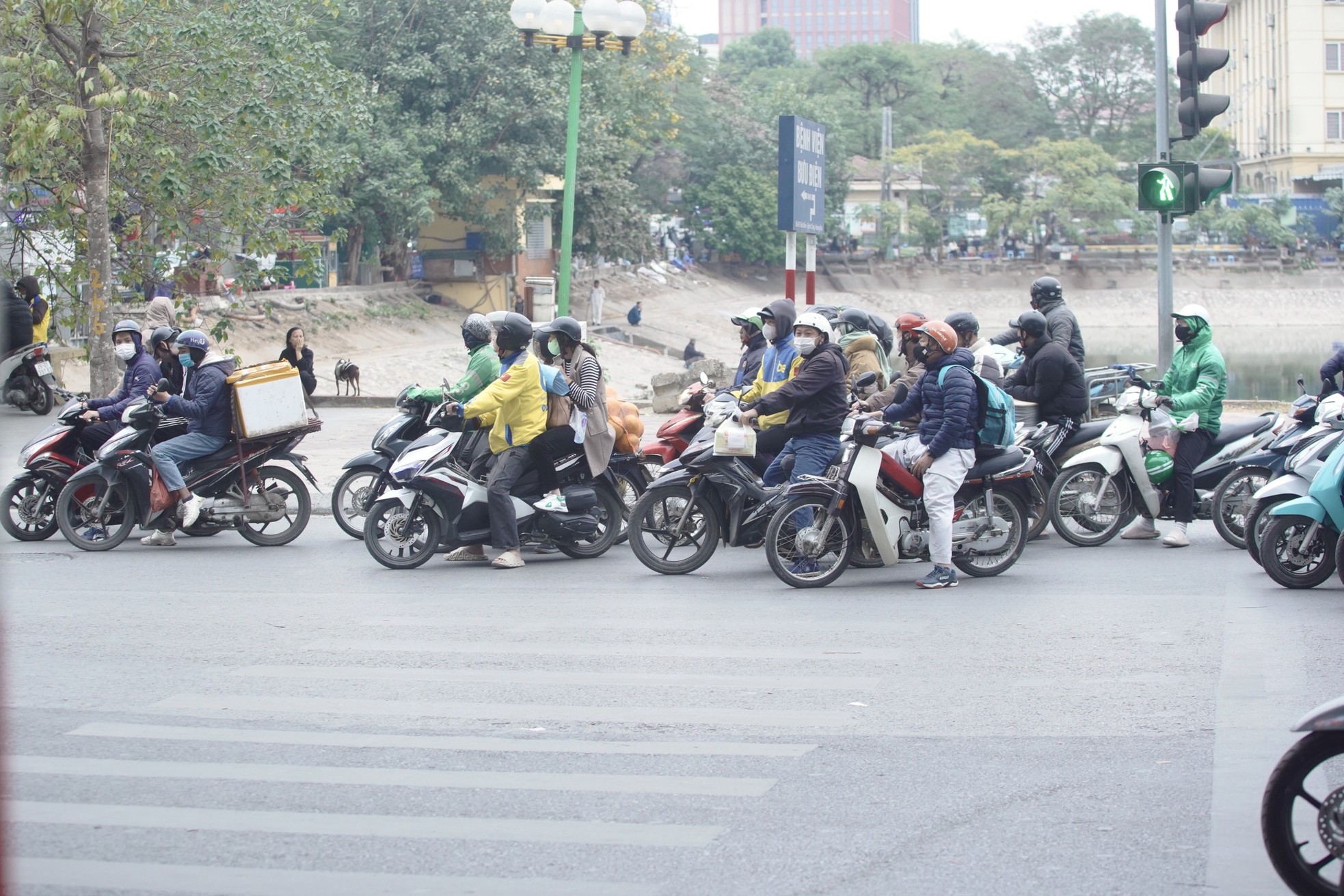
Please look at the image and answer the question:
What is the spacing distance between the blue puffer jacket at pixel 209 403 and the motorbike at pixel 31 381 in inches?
373

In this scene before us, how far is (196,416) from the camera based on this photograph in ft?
35.4

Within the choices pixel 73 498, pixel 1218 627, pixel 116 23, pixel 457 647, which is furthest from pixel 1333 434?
pixel 116 23

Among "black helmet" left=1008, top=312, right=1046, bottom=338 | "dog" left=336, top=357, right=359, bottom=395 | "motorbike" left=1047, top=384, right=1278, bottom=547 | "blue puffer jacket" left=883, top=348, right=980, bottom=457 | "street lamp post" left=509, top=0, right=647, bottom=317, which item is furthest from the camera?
"dog" left=336, top=357, right=359, bottom=395

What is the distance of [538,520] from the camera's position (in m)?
10.3

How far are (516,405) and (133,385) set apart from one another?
3.37 m

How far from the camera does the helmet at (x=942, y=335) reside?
9.26 m

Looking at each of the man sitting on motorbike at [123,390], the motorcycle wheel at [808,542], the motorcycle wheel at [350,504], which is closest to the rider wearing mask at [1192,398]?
the motorcycle wheel at [808,542]

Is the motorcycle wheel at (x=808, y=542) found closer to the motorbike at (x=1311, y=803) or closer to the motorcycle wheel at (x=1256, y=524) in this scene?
the motorcycle wheel at (x=1256, y=524)

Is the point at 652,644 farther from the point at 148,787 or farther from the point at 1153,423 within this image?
the point at 1153,423

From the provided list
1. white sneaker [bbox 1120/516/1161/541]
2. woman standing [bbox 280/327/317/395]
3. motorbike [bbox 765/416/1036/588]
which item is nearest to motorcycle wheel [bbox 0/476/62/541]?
woman standing [bbox 280/327/317/395]

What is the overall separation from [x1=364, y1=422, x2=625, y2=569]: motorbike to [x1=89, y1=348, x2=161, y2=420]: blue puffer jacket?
2400 mm

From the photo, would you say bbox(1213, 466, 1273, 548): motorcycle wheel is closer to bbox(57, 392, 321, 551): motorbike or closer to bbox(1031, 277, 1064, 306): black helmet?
bbox(1031, 277, 1064, 306): black helmet

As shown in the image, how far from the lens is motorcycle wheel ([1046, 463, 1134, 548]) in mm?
10727

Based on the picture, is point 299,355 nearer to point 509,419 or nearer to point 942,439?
point 509,419
